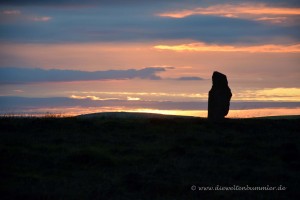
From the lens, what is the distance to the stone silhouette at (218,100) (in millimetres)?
44000

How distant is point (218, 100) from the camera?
44.2 meters
